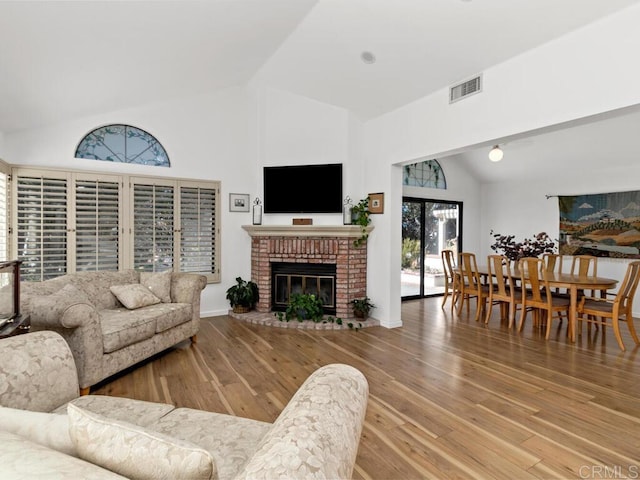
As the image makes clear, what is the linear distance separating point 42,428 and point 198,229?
442cm

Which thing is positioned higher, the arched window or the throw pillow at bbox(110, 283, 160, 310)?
the arched window

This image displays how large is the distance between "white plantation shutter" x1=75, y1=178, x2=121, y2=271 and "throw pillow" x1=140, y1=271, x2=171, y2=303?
96 centimetres

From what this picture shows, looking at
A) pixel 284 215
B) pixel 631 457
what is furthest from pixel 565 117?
pixel 284 215

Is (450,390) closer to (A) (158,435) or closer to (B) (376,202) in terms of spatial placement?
(A) (158,435)

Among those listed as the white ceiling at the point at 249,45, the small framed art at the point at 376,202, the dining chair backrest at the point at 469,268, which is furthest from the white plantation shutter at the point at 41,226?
the dining chair backrest at the point at 469,268

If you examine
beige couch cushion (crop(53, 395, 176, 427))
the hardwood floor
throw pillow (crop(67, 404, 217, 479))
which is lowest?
the hardwood floor

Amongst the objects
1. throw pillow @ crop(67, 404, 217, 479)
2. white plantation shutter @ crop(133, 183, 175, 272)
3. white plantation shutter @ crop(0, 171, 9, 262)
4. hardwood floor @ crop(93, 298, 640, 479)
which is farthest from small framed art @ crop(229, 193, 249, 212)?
throw pillow @ crop(67, 404, 217, 479)

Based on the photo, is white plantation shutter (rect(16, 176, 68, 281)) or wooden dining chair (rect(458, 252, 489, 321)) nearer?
white plantation shutter (rect(16, 176, 68, 281))

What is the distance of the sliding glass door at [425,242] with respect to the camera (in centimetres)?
674

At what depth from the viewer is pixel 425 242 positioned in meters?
6.90

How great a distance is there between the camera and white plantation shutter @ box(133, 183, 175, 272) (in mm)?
4742

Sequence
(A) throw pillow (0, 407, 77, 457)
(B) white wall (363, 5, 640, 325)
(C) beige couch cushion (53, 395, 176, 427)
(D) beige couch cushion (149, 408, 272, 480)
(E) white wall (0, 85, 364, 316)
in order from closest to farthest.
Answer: (A) throw pillow (0, 407, 77, 457) → (D) beige couch cushion (149, 408, 272, 480) → (C) beige couch cushion (53, 395, 176, 427) → (B) white wall (363, 5, 640, 325) → (E) white wall (0, 85, 364, 316)

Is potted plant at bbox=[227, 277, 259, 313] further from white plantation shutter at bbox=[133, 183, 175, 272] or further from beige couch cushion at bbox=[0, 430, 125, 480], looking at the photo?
beige couch cushion at bbox=[0, 430, 125, 480]

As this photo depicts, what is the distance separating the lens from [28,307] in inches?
103
